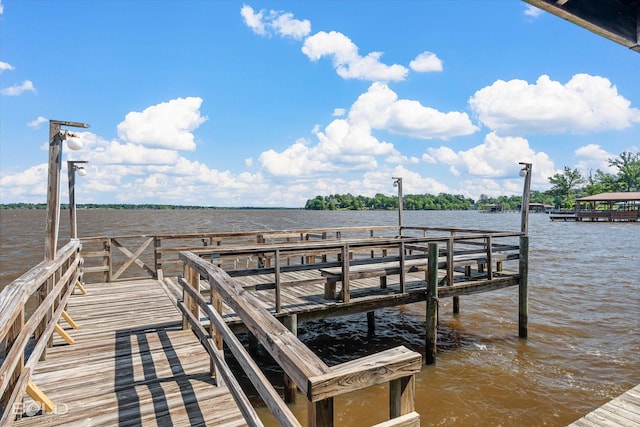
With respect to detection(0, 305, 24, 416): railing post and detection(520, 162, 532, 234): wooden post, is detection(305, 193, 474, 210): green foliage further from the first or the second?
detection(0, 305, 24, 416): railing post

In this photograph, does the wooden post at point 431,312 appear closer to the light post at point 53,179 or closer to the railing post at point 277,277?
the railing post at point 277,277

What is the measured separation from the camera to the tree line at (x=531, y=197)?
253 feet

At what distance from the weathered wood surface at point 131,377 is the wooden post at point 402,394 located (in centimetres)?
180

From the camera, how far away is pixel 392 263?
26.1ft

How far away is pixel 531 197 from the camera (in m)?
159

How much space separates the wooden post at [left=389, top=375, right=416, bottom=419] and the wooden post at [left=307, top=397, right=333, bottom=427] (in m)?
0.31

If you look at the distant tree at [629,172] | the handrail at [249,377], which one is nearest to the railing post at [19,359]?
the handrail at [249,377]

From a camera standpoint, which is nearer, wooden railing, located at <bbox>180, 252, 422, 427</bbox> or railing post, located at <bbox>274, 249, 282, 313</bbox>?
wooden railing, located at <bbox>180, 252, 422, 427</bbox>

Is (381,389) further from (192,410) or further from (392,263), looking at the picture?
(192,410)

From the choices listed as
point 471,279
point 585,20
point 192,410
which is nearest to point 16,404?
point 192,410

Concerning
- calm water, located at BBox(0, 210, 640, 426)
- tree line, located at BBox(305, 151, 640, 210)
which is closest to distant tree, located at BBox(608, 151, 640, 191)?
tree line, located at BBox(305, 151, 640, 210)

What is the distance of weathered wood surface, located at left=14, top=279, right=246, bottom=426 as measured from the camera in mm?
3105

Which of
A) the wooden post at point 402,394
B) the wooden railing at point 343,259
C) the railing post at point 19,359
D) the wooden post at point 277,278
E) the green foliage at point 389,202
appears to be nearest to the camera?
the wooden post at point 402,394

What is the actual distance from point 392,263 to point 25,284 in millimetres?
6197
